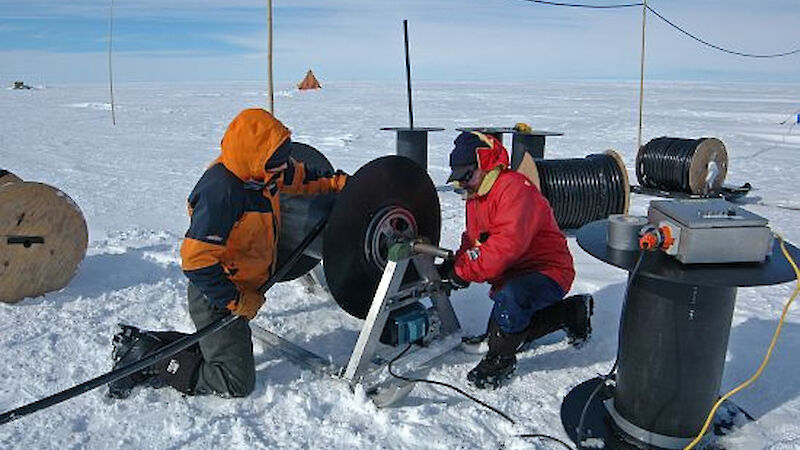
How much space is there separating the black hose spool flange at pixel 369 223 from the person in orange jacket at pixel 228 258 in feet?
1.27

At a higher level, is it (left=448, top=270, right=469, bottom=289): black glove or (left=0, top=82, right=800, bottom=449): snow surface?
(left=448, top=270, right=469, bottom=289): black glove

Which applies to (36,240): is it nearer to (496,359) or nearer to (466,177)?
(466,177)

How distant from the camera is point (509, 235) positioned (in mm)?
3434

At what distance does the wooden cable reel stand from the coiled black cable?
4.65 meters

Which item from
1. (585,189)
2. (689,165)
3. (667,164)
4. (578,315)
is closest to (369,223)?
(578,315)

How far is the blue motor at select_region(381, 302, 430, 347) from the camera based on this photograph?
375 centimetres

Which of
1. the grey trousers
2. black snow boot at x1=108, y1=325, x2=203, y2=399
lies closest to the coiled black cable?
the grey trousers

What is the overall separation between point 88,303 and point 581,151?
37.5 ft

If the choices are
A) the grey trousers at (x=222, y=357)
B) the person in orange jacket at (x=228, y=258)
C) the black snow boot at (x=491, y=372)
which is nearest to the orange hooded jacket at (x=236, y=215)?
the person in orange jacket at (x=228, y=258)

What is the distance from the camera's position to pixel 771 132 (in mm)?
18844

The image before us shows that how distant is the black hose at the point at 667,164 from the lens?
884 centimetres

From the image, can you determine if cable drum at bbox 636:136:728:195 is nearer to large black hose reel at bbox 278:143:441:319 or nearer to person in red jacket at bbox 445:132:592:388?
person in red jacket at bbox 445:132:592:388

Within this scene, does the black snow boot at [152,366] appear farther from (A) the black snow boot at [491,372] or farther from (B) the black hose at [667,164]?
(B) the black hose at [667,164]

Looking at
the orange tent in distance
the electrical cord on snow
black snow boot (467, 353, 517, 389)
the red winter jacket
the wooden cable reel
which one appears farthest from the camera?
the orange tent in distance
